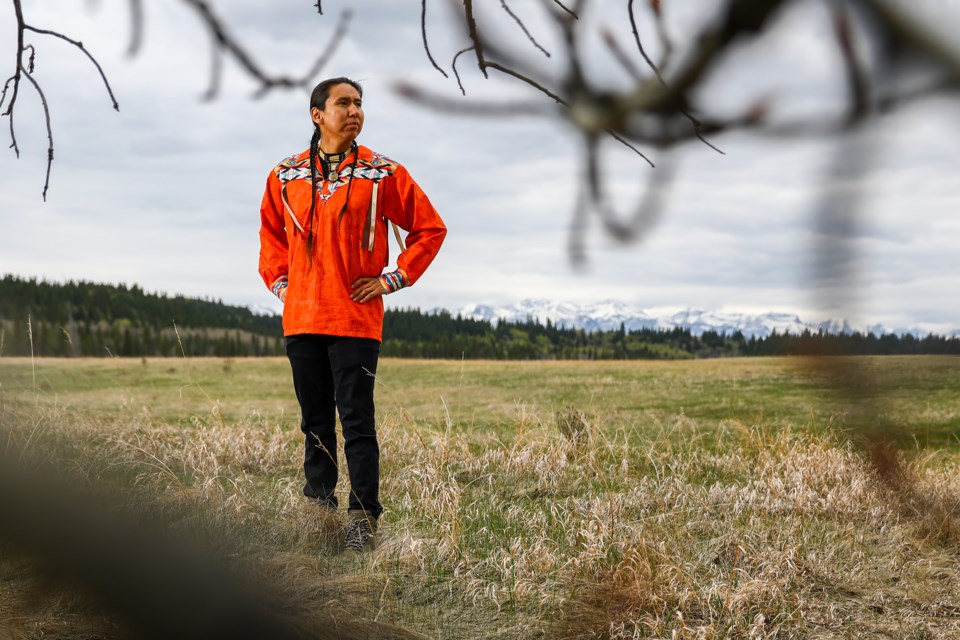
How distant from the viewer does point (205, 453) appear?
5.47 meters

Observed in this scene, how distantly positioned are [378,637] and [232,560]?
145 cm

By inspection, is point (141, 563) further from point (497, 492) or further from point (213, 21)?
point (497, 492)

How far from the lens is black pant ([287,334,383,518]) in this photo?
335 cm

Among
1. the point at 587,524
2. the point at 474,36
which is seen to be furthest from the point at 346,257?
the point at 474,36

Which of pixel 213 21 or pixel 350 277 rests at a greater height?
pixel 213 21

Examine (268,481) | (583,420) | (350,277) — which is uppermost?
Answer: (350,277)

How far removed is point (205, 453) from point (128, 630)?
4.75 meters

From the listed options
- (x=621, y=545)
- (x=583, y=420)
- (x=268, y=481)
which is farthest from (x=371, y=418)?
(x=583, y=420)

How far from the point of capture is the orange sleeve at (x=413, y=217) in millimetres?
3379

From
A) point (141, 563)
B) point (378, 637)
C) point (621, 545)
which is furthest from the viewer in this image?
point (621, 545)

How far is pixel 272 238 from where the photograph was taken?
362cm

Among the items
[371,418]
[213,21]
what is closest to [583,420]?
[371,418]

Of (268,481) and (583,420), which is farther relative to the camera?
(583,420)

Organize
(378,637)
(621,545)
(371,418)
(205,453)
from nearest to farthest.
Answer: (378,637) < (621,545) < (371,418) < (205,453)
